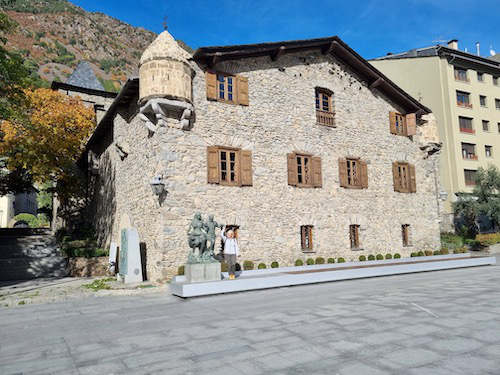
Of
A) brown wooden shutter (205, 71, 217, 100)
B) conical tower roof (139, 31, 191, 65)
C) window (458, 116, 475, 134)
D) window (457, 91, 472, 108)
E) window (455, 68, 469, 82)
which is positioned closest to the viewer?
conical tower roof (139, 31, 191, 65)

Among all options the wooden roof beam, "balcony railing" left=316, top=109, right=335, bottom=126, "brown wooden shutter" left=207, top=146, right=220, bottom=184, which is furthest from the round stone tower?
"balcony railing" left=316, top=109, right=335, bottom=126

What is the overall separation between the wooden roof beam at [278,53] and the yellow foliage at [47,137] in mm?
10546

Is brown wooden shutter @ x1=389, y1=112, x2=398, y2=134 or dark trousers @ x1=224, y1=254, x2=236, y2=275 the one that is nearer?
dark trousers @ x1=224, y1=254, x2=236, y2=275

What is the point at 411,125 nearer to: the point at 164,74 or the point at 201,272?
the point at 164,74

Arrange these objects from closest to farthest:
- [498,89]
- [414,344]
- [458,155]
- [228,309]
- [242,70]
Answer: [414,344] < [228,309] < [242,70] < [458,155] < [498,89]

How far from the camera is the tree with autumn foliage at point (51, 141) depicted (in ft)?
60.2

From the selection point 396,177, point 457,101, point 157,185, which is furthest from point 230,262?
point 457,101

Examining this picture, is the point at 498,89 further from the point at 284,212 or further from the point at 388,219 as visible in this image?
the point at 284,212

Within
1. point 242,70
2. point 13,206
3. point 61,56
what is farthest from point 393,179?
point 61,56

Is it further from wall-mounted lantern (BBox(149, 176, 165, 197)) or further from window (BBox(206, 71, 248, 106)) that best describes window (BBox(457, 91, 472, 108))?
wall-mounted lantern (BBox(149, 176, 165, 197))

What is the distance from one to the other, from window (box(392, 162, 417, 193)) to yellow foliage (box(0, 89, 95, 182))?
16.9 m

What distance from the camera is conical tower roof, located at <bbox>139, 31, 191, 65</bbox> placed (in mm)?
12844

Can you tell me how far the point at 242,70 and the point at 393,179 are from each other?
374 inches

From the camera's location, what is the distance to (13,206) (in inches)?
2026
